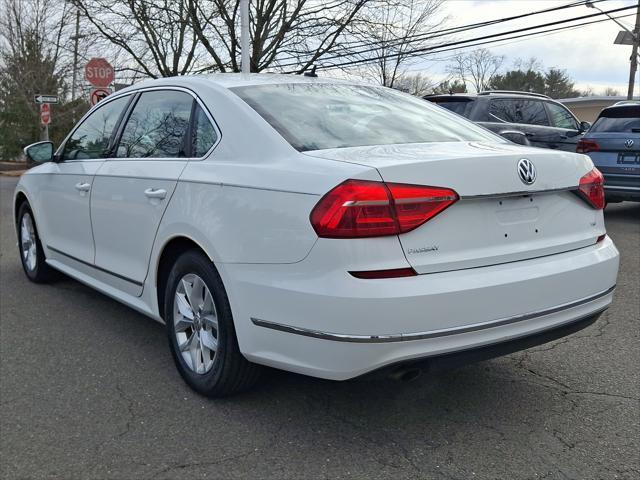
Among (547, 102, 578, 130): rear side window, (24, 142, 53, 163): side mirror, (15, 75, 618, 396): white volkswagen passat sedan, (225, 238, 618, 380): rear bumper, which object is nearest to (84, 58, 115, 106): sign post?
(24, 142, 53, 163): side mirror

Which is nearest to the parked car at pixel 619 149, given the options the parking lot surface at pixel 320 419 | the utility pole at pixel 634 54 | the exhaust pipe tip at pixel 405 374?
the parking lot surface at pixel 320 419

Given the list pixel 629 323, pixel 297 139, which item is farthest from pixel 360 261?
pixel 629 323

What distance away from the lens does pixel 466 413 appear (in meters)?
3.11

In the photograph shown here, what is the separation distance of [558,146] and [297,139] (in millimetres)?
9020

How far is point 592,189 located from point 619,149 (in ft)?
20.8

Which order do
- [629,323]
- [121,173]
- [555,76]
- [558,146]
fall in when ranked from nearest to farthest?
[121,173] < [629,323] < [558,146] < [555,76]

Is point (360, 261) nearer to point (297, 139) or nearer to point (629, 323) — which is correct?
point (297, 139)

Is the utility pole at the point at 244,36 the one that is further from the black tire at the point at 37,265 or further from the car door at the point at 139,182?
the car door at the point at 139,182

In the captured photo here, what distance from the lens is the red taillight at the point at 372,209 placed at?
2.49m

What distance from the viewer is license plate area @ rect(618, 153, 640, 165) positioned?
28.3ft

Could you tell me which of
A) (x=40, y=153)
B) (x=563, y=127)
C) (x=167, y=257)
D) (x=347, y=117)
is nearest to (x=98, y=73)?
(x=40, y=153)

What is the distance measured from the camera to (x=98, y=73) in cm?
1392

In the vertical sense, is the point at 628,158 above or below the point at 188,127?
below

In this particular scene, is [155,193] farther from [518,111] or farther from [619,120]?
[518,111]
